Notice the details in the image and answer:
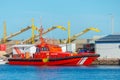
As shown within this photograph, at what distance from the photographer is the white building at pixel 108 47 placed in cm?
7788

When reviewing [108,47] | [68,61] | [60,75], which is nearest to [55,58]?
[68,61]

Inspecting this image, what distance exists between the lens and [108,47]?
78250 mm

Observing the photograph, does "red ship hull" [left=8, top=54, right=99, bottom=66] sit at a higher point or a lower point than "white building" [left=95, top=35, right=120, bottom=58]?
lower

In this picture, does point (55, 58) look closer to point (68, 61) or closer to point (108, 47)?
point (68, 61)

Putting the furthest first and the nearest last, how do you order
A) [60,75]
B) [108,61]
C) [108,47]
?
[108,47] < [108,61] < [60,75]

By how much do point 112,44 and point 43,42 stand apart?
12490 millimetres

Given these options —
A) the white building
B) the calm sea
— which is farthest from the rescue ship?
the calm sea

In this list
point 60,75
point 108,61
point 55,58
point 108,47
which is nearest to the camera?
point 60,75

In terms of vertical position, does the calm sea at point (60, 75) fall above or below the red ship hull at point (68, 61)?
below

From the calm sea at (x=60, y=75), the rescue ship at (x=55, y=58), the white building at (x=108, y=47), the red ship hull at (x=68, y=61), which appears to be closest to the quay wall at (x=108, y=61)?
the white building at (x=108, y=47)

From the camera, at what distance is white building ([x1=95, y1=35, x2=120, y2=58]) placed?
77875 mm

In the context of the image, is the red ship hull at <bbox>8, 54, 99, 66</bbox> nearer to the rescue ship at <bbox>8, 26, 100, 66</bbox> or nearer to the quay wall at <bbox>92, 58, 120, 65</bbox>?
the rescue ship at <bbox>8, 26, 100, 66</bbox>

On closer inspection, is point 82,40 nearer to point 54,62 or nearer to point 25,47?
point 25,47

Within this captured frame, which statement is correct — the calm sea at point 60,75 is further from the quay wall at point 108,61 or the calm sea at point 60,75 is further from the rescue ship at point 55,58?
the quay wall at point 108,61
